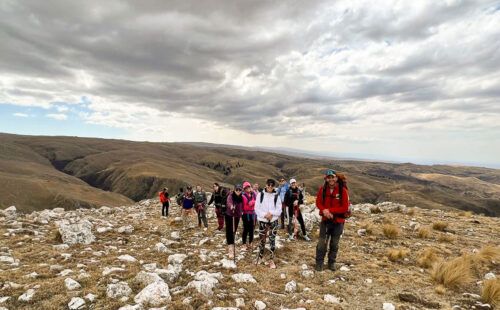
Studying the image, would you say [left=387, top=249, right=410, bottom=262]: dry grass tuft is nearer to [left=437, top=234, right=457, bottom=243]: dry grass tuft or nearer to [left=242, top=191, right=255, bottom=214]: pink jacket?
[left=437, top=234, right=457, bottom=243]: dry grass tuft

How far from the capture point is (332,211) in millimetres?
7328

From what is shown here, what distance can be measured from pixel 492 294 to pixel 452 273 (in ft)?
3.43

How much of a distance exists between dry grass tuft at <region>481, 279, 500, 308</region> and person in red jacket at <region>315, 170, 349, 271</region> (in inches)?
139

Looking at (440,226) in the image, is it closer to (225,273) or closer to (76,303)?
(225,273)

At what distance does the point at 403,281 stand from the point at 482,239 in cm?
859

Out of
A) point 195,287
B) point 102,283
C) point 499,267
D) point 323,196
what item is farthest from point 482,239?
point 102,283

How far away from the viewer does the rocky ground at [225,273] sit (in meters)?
5.39

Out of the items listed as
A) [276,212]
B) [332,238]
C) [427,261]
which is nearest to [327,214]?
[332,238]

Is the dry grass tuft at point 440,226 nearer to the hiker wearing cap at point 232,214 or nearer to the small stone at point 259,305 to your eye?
the hiker wearing cap at point 232,214

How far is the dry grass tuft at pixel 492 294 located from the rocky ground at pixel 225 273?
0.02 meters

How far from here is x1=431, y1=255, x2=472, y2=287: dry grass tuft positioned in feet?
21.6

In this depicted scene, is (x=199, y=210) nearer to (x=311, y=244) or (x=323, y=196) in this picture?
(x=311, y=244)

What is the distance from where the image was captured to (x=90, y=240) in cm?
1024

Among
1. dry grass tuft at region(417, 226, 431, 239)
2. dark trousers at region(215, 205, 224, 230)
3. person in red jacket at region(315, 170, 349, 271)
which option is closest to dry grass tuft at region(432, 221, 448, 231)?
dry grass tuft at region(417, 226, 431, 239)
